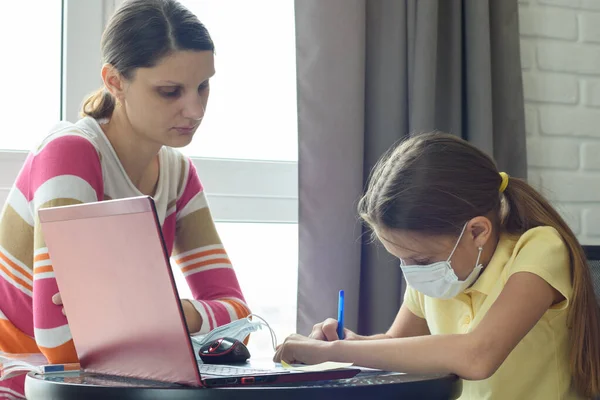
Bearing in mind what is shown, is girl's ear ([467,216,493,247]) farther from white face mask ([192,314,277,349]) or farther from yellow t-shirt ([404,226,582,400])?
white face mask ([192,314,277,349])

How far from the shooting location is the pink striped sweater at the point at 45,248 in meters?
1.19

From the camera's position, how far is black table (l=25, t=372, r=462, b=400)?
0.79 metres

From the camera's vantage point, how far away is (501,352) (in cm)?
110

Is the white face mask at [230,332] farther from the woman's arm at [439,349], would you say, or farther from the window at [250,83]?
the window at [250,83]

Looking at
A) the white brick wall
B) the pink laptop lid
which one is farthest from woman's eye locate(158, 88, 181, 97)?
the white brick wall

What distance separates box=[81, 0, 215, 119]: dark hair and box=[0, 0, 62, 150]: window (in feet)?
1.90

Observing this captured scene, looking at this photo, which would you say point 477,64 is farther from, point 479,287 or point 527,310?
point 527,310

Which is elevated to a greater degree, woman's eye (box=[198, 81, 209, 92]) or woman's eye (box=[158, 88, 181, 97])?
woman's eye (box=[198, 81, 209, 92])

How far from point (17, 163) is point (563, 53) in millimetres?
1498

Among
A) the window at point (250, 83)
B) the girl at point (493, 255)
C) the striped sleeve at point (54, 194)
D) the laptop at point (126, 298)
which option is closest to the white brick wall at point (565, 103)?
the window at point (250, 83)

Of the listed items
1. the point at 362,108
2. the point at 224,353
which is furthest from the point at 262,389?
the point at 362,108

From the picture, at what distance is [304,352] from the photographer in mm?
1092

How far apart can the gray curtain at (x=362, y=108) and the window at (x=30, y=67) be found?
2.06ft

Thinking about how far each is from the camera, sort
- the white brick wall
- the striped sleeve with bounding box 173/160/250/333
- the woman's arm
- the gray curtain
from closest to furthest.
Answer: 1. the woman's arm
2. the striped sleeve with bounding box 173/160/250/333
3. the gray curtain
4. the white brick wall
